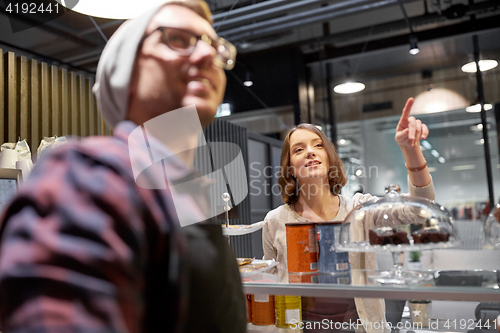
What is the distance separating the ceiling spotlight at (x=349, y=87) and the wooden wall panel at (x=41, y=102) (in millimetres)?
3824

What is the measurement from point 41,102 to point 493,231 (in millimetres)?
4142

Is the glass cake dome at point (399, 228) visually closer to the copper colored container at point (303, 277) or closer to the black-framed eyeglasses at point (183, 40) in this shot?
the copper colored container at point (303, 277)

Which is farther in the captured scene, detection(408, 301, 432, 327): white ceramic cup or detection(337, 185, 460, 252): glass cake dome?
detection(408, 301, 432, 327): white ceramic cup

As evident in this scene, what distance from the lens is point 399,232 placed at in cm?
101

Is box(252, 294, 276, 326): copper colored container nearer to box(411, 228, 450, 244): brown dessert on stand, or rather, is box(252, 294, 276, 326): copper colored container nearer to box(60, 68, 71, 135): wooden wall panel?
box(411, 228, 450, 244): brown dessert on stand

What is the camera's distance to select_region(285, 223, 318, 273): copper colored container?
1.14 metres

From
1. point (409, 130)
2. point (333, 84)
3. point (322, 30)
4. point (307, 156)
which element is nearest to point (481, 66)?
point (333, 84)

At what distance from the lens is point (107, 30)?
4.92m

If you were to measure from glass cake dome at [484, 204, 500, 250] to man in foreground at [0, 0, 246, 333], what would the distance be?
722 millimetres

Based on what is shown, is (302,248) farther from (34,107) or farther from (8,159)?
(34,107)

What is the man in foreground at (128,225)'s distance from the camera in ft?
0.93

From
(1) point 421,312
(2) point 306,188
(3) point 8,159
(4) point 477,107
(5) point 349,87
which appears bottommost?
(1) point 421,312

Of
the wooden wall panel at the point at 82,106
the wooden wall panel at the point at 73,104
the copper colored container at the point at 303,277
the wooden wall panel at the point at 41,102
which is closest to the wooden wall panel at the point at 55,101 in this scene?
the wooden wall panel at the point at 41,102

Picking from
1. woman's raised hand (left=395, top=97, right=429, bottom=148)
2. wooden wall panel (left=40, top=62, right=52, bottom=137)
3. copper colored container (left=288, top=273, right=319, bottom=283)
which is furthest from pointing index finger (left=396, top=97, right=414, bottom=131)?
wooden wall panel (left=40, top=62, right=52, bottom=137)
